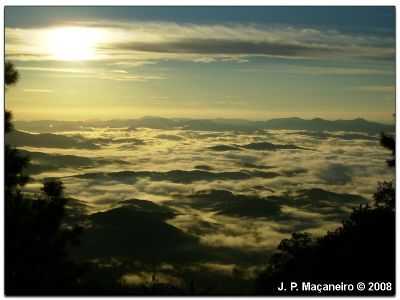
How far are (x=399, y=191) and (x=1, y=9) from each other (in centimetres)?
1470

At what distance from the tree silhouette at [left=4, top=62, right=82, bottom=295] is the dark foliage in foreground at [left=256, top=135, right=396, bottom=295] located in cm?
799

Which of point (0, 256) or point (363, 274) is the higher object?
point (0, 256)

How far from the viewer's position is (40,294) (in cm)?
1645

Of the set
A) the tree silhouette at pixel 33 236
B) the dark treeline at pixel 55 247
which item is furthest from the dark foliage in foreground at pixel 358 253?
the tree silhouette at pixel 33 236

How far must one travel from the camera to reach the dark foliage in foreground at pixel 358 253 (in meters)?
21.4

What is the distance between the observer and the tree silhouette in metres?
17.0

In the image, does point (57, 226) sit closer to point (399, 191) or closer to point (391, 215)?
point (399, 191)

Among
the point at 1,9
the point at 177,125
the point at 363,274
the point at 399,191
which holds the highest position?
the point at 177,125

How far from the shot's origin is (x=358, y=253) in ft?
82.3

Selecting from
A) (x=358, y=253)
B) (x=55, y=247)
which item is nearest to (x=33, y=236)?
(x=55, y=247)

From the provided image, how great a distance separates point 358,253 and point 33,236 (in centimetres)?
1549

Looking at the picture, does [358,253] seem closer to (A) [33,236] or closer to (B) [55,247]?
(B) [55,247]

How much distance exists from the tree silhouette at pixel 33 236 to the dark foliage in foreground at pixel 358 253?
7985 mm

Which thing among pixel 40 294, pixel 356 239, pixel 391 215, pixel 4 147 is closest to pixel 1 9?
pixel 4 147
